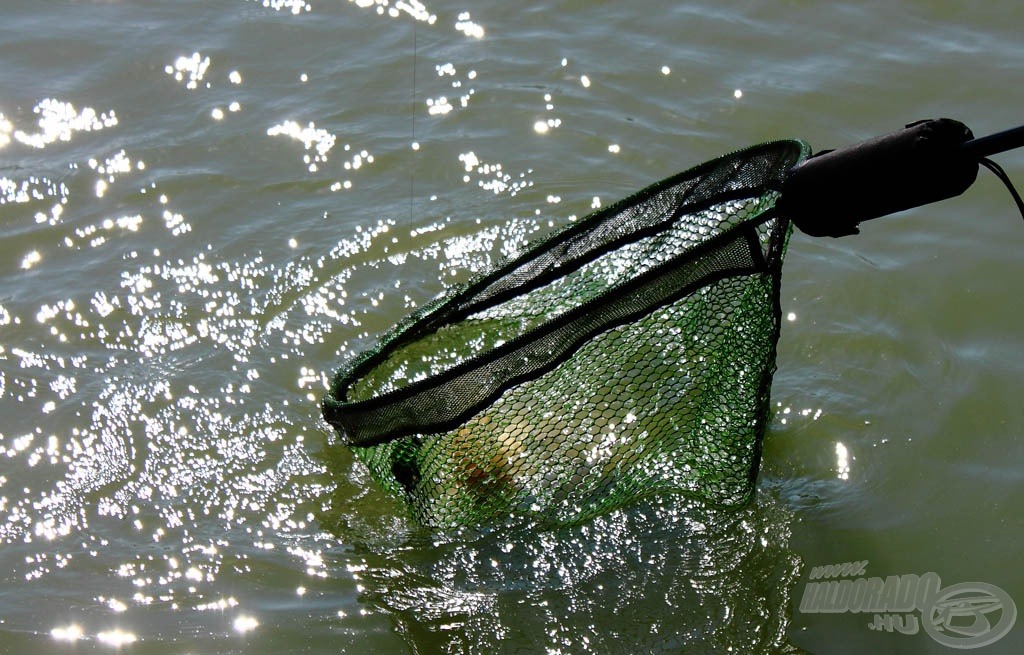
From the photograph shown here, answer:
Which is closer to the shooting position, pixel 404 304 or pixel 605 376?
pixel 605 376

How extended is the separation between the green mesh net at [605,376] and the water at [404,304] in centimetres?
20

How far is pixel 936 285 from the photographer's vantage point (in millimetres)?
4547

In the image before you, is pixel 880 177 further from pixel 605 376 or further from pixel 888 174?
pixel 605 376

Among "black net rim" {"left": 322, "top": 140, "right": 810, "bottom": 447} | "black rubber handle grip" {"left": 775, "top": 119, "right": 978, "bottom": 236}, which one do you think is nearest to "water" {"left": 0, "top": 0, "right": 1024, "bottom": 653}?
"black net rim" {"left": 322, "top": 140, "right": 810, "bottom": 447}

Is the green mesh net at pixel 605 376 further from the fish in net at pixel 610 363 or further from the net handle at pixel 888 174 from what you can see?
the net handle at pixel 888 174

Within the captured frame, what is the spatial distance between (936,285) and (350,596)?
2785mm

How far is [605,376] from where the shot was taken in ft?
11.6

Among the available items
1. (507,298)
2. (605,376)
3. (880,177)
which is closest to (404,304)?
(507,298)

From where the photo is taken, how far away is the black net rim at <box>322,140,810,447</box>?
288cm

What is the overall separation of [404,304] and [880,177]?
2592 mm

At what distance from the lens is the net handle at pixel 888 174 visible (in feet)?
7.76

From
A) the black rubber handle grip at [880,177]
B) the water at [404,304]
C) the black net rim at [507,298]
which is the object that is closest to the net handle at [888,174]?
the black rubber handle grip at [880,177]

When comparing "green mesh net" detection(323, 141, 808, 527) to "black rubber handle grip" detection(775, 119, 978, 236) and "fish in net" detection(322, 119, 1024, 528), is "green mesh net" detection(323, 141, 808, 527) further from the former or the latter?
"black rubber handle grip" detection(775, 119, 978, 236)

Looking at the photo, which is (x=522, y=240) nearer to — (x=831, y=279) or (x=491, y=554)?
(x=831, y=279)
